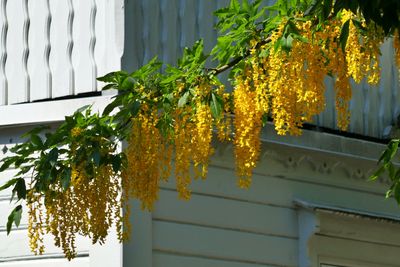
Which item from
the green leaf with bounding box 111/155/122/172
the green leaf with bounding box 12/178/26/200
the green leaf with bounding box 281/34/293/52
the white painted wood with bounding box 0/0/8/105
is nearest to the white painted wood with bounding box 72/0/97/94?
the white painted wood with bounding box 0/0/8/105

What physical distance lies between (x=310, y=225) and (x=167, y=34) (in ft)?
6.23

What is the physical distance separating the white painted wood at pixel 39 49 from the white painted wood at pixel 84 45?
24 cm

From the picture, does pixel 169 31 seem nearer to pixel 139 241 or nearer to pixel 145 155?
pixel 139 241

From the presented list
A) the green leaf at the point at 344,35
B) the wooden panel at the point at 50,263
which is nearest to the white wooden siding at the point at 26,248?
the wooden panel at the point at 50,263

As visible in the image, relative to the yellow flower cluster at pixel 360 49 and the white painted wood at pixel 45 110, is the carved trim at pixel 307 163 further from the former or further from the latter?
the yellow flower cluster at pixel 360 49

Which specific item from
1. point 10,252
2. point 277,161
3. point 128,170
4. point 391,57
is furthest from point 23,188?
point 391,57

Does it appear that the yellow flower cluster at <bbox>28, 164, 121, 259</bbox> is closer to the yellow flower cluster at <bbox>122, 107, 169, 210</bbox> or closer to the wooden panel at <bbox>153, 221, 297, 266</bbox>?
the yellow flower cluster at <bbox>122, 107, 169, 210</bbox>

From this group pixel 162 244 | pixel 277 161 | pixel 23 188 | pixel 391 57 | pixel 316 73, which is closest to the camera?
pixel 316 73

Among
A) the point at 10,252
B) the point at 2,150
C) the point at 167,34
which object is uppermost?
the point at 167,34

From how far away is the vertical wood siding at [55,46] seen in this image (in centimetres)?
1145

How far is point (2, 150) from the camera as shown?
38.5 feet

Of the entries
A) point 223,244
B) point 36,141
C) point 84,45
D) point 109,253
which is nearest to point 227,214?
point 223,244

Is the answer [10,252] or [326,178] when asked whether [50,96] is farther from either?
[326,178]

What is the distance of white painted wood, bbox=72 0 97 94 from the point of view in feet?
37.6
